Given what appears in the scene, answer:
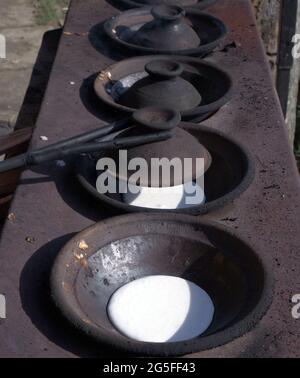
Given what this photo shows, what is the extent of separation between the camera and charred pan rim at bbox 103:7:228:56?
2805 millimetres

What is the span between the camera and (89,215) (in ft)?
6.65

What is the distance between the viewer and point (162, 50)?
9.20 ft

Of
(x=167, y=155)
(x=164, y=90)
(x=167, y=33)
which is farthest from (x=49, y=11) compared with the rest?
(x=167, y=155)

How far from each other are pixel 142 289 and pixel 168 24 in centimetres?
132

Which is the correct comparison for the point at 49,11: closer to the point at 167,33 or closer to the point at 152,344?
the point at 167,33

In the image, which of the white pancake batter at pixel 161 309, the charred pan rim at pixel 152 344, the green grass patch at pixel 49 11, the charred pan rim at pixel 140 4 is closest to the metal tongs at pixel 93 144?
the charred pan rim at pixel 152 344

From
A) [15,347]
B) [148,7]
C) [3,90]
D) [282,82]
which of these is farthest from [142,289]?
[3,90]

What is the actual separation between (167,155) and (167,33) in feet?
2.95

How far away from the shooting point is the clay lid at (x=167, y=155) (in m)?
2.08

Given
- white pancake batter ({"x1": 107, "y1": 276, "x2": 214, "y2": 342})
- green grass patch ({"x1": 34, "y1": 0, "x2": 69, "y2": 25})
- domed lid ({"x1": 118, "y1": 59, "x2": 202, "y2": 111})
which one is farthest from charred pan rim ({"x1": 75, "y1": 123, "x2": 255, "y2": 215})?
green grass patch ({"x1": 34, "y1": 0, "x2": 69, "y2": 25})

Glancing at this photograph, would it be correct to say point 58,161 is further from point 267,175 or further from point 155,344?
point 155,344

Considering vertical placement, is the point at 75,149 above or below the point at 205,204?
above

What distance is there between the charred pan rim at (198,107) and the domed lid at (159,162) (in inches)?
11.6

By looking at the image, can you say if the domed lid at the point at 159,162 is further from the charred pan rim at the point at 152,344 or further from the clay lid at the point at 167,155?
the charred pan rim at the point at 152,344
